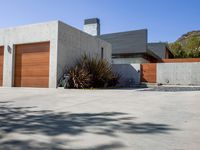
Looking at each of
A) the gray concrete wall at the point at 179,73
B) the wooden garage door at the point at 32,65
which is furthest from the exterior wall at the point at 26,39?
the gray concrete wall at the point at 179,73

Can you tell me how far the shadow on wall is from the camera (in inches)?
143

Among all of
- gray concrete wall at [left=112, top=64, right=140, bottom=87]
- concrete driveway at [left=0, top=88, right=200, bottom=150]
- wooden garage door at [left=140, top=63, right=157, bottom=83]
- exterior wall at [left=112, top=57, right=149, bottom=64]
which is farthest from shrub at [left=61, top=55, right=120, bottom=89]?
exterior wall at [left=112, top=57, right=149, bottom=64]

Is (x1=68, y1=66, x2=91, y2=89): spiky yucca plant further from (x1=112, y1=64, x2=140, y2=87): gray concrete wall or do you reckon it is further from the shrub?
(x1=112, y1=64, x2=140, y2=87): gray concrete wall

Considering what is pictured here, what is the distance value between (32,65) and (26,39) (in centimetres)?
173

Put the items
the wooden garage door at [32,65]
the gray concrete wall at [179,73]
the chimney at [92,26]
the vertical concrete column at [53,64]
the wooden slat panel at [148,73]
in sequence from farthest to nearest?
the chimney at [92,26]
the wooden slat panel at [148,73]
the gray concrete wall at [179,73]
the wooden garage door at [32,65]
the vertical concrete column at [53,64]

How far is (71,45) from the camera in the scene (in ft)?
57.1

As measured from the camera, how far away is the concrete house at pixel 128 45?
3083cm

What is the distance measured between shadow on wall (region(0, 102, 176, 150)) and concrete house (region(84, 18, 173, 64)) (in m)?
25.4

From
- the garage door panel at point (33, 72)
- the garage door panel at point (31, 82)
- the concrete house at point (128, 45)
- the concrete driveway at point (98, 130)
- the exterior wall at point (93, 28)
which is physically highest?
the exterior wall at point (93, 28)

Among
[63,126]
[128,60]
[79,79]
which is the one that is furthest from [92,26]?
[63,126]

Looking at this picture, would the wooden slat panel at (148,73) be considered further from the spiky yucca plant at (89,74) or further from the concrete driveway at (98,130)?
the concrete driveway at (98,130)

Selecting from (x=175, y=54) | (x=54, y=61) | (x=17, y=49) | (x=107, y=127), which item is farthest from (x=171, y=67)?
(x=175, y=54)

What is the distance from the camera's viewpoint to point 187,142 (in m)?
3.73

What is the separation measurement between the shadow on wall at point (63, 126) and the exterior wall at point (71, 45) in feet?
34.1
